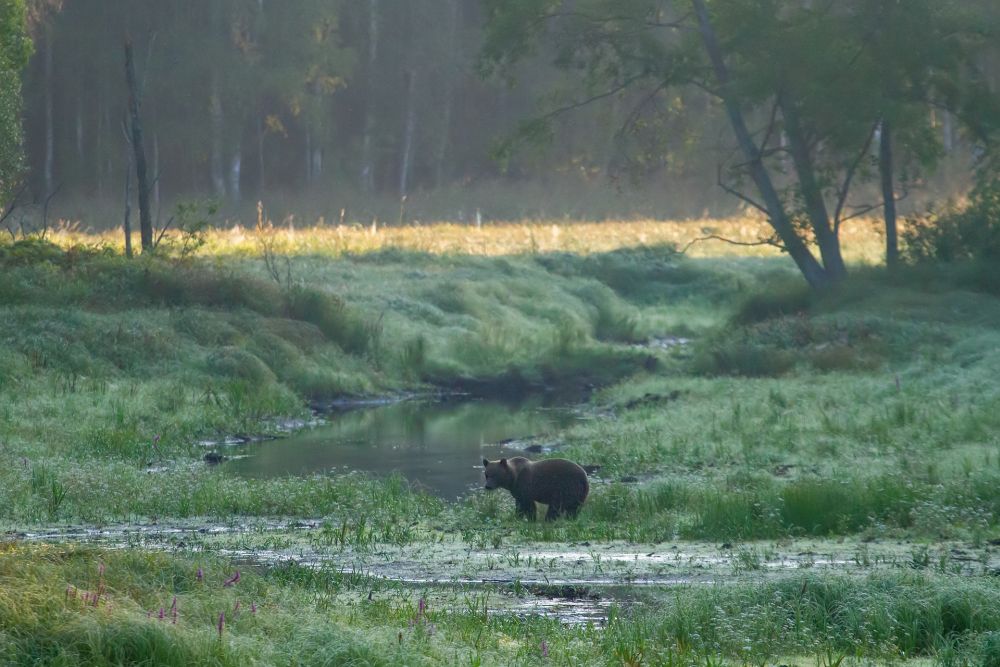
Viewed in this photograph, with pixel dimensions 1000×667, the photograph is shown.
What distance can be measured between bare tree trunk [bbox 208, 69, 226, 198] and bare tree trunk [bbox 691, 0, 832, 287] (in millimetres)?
31852

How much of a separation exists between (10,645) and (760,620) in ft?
13.8

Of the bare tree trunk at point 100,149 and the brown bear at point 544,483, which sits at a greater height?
the bare tree trunk at point 100,149

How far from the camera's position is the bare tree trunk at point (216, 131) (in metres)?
57.6

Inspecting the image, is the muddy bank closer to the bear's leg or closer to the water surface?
the bear's leg

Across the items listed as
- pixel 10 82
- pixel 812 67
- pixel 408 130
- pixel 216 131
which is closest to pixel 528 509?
pixel 812 67

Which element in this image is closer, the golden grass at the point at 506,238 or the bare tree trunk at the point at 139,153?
the bare tree trunk at the point at 139,153

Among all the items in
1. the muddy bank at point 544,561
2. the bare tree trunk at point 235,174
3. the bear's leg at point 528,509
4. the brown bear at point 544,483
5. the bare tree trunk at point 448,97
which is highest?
the bare tree trunk at point 448,97

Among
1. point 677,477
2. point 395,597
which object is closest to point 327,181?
point 677,477

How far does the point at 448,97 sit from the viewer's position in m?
68.9

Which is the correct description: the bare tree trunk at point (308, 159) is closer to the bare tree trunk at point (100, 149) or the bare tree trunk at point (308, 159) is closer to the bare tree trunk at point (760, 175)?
the bare tree trunk at point (100, 149)

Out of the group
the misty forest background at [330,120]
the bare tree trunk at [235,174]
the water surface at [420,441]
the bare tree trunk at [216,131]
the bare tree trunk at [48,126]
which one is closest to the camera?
the water surface at [420,441]

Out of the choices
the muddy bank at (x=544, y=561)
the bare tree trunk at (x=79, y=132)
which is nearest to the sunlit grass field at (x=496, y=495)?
the muddy bank at (x=544, y=561)

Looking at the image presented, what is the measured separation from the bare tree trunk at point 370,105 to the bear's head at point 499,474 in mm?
53164

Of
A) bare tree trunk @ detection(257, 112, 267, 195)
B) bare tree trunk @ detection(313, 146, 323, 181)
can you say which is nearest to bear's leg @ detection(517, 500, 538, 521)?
bare tree trunk @ detection(257, 112, 267, 195)
